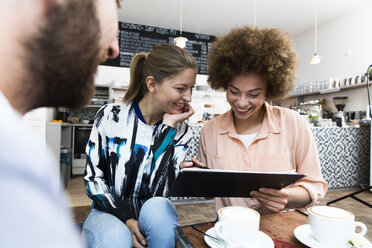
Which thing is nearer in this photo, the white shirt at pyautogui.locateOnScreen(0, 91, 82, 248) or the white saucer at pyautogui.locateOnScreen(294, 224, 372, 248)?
the white shirt at pyautogui.locateOnScreen(0, 91, 82, 248)

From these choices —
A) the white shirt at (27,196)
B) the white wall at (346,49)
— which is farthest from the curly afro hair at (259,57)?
the white wall at (346,49)

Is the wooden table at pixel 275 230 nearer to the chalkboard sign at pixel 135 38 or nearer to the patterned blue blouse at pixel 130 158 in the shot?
the patterned blue blouse at pixel 130 158

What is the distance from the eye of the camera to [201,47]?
603 cm

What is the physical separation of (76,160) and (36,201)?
4.66 metres

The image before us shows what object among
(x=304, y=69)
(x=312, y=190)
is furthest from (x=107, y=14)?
(x=304, y=69)

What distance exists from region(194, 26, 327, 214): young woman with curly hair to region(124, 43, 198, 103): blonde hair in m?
0.19

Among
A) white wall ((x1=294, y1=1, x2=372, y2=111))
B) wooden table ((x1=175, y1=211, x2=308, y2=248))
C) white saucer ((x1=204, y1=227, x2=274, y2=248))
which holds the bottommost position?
wooden table ((x1=175, y1=211, x2=308, y2=248))

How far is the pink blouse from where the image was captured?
1188mm

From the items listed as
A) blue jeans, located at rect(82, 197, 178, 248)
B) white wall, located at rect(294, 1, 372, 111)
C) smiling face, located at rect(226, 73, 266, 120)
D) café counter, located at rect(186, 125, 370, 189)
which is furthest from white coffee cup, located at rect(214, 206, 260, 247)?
white wall, located at rect(294, 1, 372, 111)

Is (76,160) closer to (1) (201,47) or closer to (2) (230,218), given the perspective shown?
(1) (201,47)

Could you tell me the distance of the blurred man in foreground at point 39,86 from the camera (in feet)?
0.77

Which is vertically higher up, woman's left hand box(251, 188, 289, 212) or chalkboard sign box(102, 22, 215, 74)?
chalkboard sign box(102, 22, 215, 74)

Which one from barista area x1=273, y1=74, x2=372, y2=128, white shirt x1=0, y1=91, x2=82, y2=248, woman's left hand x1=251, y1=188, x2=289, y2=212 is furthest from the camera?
barista area x1=273, y1=74, x2=372, y2=128

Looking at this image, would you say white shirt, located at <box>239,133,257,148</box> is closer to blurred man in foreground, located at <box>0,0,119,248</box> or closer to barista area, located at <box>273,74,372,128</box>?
blurred man in foreground, located at <box>0,0,119,248</box>
